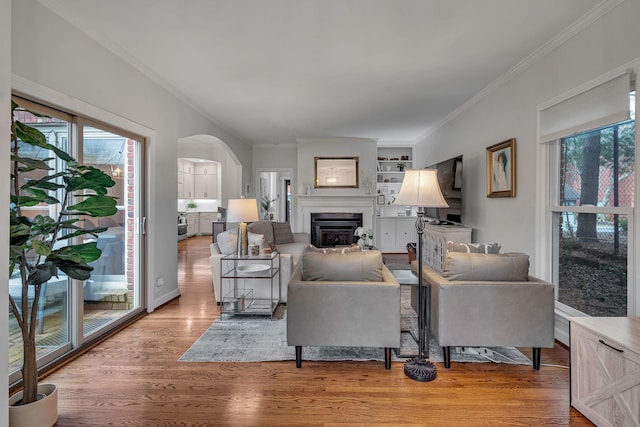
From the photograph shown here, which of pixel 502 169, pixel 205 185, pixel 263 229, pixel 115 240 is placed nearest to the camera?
pixel 115 240

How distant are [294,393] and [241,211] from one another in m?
1.88

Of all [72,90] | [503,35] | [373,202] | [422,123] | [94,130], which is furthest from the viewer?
[373,202]

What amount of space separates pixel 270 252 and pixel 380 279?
1.67 meters

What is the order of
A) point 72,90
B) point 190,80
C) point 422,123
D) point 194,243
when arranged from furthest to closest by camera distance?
point 194,243 → point 422,123 → point 190,80 → point 72,90

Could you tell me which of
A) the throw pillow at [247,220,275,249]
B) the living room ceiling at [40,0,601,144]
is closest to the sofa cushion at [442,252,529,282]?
the living room ceiling at [40,0,601,144]

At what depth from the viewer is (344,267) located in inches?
92.9

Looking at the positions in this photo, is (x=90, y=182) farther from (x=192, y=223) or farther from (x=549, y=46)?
(x=192, y=223)

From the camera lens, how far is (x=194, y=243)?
9148 mm

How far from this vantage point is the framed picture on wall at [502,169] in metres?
3.36

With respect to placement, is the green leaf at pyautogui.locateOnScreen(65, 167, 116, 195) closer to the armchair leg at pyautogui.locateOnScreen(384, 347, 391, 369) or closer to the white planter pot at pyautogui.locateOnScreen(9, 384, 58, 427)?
the white planter pot at pyautogui.locateOnScreen(9, 384, 58, 427)

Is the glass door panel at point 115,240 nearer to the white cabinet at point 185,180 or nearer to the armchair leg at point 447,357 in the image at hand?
the armchair leg at point 447,357

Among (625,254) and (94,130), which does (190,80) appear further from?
(625,254)

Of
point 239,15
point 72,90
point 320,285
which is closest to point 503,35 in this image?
point 239,15

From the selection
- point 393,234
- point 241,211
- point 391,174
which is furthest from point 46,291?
point 391,174
